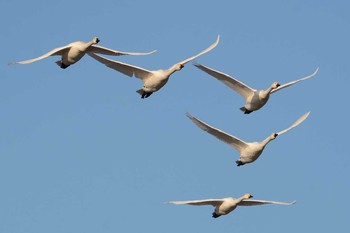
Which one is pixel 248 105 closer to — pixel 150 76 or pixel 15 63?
pixel 150 76

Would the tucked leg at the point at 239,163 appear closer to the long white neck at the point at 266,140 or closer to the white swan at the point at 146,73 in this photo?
the long white neck at the point at 266,140

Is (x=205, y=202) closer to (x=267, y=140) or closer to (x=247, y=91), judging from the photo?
(x=267, y=140)

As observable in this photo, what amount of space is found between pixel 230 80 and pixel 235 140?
141 inches

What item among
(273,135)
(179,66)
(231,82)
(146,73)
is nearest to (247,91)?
(231,82)

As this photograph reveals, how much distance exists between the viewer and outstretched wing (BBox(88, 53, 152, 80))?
3846 inches

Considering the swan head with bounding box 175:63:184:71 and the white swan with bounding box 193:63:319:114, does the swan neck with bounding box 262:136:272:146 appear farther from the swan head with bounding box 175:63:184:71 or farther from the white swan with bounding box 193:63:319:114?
the swan head with bounding box 175:63:184:71

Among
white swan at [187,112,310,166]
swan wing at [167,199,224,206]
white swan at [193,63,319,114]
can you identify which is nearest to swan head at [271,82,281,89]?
white swan at [193,63,319,114]

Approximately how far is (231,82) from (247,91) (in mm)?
1024

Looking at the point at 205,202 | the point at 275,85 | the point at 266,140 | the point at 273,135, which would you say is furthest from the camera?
the point at 273,135

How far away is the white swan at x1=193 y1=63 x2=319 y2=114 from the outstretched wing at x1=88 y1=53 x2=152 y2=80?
3.27m

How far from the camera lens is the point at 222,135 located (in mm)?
98875

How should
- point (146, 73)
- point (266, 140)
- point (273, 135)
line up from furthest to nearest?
point (273, 135), point (266, 140), point (146, 73)

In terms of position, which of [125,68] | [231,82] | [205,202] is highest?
[125,68]

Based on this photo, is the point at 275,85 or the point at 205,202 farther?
the point at 275,85
